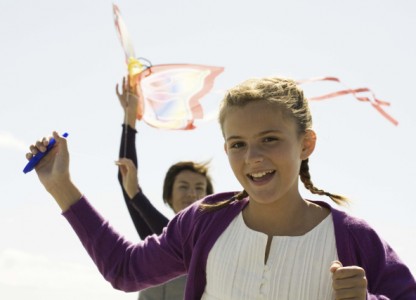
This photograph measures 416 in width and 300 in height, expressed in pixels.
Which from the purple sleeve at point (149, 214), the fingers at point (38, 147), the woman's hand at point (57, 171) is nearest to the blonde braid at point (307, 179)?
the woman's hand at point (57, 171)

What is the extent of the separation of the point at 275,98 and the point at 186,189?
114 inches

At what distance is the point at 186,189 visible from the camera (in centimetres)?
513

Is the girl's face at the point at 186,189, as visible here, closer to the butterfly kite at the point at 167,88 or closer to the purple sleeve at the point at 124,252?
the butterfly kite at the point at 167,88

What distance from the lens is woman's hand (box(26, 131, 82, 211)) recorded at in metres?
2.47

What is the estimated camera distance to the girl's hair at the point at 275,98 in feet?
7.54

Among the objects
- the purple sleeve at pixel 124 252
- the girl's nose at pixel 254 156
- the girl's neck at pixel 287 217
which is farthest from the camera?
the purple sleeve at pixel 124 252

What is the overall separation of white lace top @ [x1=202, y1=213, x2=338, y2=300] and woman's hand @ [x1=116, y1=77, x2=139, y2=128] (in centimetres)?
276

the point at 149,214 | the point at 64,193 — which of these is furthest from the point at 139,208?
the point at 64,193

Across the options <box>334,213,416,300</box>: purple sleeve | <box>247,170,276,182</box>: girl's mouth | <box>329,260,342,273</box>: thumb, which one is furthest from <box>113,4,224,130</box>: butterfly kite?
<box>329,260,342,273</box>: thumb

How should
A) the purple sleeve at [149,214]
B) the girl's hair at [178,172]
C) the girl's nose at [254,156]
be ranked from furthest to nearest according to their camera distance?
1. the girl's hair at [178,172]
2. the purple sleeve at [149,214]
3. the girl's nose at [254,156]

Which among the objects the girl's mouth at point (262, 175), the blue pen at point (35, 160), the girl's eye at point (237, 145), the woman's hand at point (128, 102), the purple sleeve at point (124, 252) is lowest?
the purple sleeve at point (124, 252)

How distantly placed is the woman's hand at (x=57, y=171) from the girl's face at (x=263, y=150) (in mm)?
580

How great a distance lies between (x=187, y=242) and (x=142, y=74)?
123 inches

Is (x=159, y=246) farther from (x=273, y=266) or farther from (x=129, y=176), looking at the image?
(x=129, y=176)
